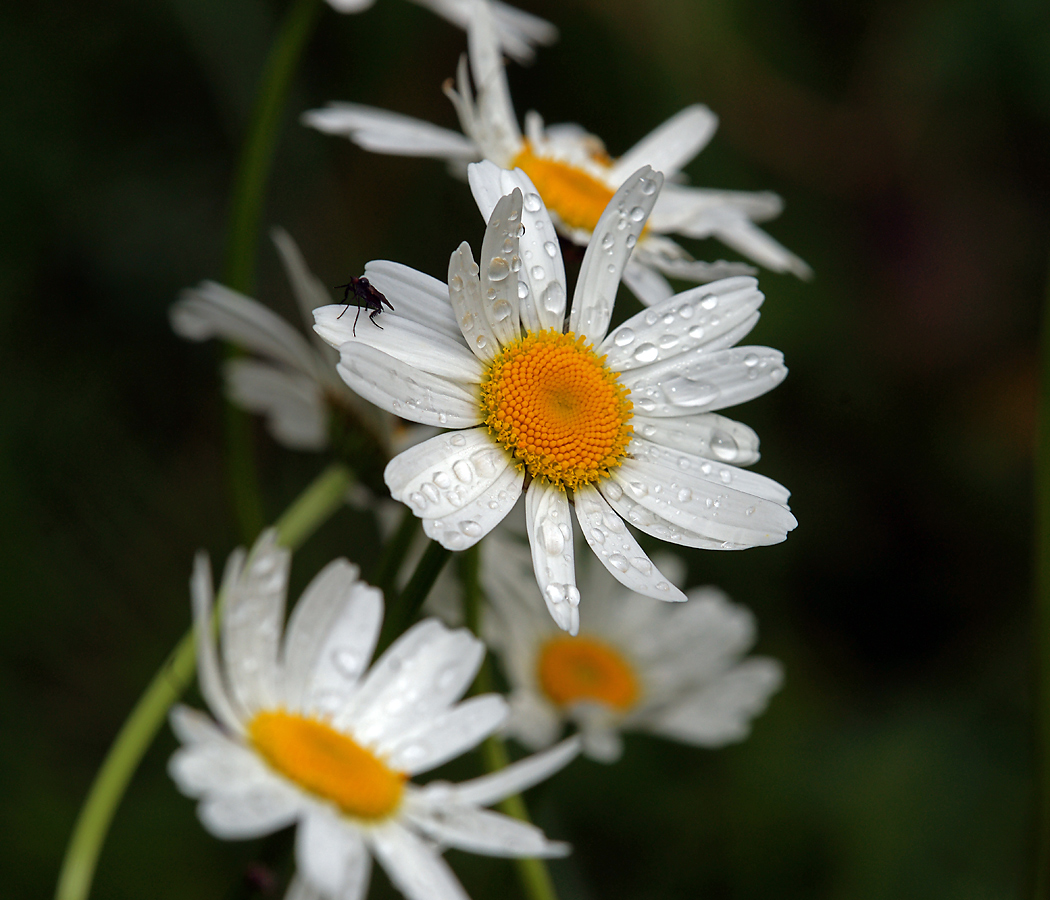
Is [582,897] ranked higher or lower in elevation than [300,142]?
lower

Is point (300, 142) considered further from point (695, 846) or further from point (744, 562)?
point (695, 846)

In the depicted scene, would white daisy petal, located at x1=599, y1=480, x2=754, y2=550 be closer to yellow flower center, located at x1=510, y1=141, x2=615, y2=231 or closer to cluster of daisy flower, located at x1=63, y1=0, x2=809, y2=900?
cluster of daisy flower, located at x1=63, y1=0, x2=809, y2=900

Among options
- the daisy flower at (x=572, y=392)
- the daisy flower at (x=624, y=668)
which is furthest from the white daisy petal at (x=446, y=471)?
the daisy flower at (x=624, y=668)

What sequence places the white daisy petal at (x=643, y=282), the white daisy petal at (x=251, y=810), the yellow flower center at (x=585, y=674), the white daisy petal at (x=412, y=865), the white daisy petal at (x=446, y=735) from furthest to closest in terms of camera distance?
the yellow flower center at (x=585, y=674) < the white daisy petal at (x=643, y=282) < the white daisy petal at (x=446, y=735) < the white daisy petal at (x=412, y=865) < the white daisy petal at (x=251, y=810)

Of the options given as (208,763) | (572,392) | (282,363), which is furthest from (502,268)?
(282,363)

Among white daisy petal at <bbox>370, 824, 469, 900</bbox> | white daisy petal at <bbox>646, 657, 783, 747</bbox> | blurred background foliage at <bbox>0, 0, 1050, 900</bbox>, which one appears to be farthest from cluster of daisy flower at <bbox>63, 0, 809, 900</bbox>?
blurred background foliage at <bbox>0, 0, 1050, 900</bbox>

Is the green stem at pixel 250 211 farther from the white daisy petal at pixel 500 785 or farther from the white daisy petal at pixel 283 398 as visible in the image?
the white daisy petal at pixel 500 785

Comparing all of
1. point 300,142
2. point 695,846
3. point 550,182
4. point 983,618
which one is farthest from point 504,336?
point 983,618
